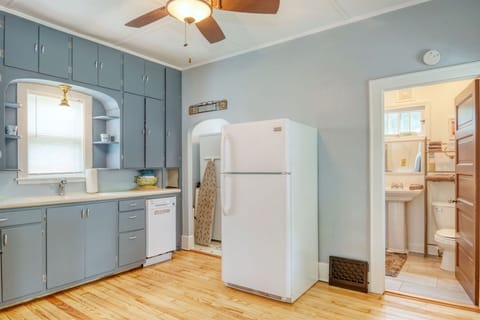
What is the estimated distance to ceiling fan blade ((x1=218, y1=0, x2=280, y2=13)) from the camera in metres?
2.09

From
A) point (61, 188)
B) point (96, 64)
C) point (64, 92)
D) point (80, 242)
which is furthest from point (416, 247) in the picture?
point (64, 92)

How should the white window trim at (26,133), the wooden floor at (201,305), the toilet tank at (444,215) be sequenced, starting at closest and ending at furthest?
the wooden floor at (201,305) → the white window trim at (26,133) → the toilet tank at (444,215)

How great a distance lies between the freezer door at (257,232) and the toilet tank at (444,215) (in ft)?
7.97

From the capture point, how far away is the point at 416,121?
169 inches

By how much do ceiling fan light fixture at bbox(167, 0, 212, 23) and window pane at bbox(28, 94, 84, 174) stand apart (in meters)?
2.25

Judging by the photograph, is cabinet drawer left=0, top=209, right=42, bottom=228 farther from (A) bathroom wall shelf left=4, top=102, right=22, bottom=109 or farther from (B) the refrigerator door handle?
(B) the refrigerator door handle

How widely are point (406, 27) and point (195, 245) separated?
13.0ft

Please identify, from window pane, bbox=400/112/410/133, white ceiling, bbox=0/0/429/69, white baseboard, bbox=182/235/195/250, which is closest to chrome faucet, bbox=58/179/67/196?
white ceiling, bbox=0/0/429/69

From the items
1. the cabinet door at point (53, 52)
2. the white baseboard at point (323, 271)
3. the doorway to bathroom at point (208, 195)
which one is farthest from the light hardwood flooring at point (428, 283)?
the cabinet door at point (53, 52)

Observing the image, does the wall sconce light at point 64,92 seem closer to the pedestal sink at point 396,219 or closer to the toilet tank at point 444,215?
the pedestal sink at point 396,219

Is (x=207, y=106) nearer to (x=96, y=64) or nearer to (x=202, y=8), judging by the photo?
(x=96, y=64)

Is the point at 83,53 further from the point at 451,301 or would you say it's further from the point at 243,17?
the point at 451,301

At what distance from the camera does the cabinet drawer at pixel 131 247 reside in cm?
349

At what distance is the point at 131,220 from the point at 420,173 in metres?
3.90
